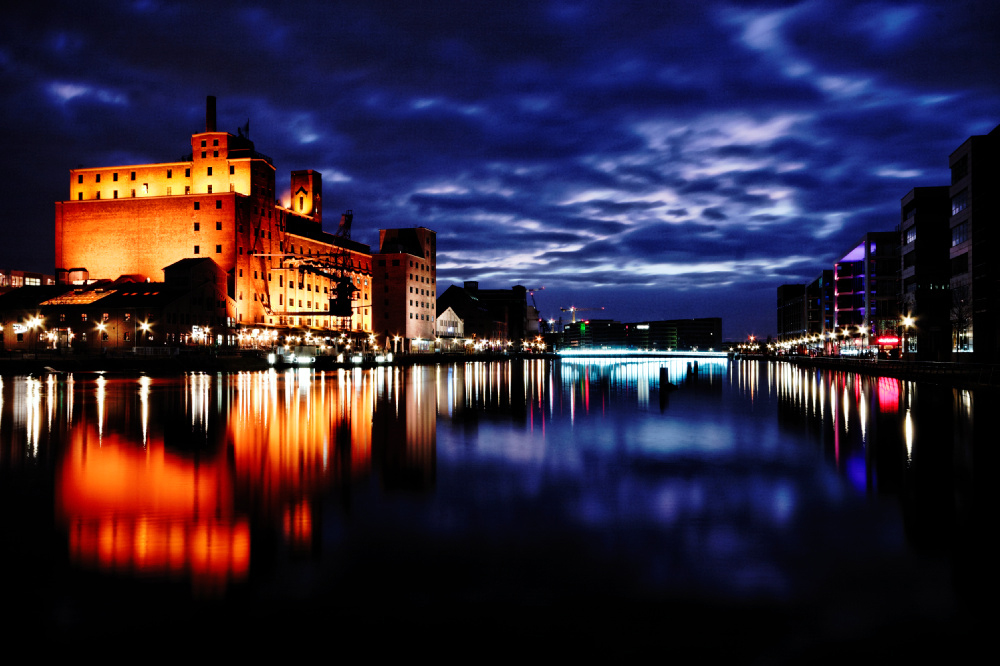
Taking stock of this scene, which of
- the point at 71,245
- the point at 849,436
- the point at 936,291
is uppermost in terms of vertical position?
the point at 71,245

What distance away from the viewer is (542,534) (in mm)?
8930

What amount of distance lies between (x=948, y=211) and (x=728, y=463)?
86029 millimetres

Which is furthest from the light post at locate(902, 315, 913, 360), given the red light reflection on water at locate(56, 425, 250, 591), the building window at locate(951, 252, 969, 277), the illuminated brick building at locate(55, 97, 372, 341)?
the red light reflection on water at locate(56, 425, 250, 591)

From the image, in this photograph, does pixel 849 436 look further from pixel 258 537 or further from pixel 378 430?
pixel 258 537

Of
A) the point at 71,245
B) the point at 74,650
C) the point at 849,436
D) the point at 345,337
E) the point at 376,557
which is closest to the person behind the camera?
the point at 74,650

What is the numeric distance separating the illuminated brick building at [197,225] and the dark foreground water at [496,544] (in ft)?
268

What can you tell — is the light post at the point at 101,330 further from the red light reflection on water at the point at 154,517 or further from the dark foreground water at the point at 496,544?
the red light reflection on water at the point at 154,517

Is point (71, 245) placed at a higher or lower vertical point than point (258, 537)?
higher

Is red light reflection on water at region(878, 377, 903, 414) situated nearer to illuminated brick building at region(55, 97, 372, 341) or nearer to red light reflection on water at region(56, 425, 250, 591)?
red light reflection on water at region(56, 425, 250, 591)

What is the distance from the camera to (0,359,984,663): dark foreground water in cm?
584

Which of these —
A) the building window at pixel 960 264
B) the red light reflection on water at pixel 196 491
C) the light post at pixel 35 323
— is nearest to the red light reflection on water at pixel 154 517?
the red light reflection on water at pixel 196 491

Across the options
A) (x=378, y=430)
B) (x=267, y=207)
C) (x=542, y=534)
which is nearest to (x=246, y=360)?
(x=267, y=207)

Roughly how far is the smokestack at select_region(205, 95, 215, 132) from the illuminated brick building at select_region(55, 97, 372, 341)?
5.7 inches

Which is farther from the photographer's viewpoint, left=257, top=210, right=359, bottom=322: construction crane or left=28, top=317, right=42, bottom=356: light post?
left=257, top=210, right=359, bottom=322: construction crane
